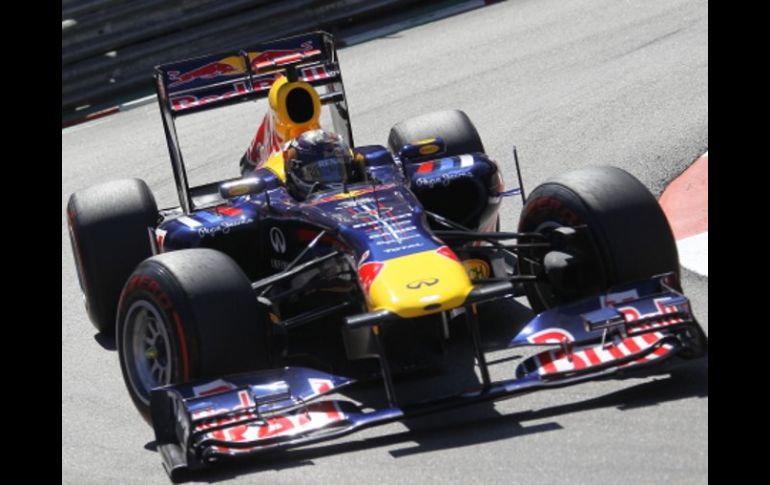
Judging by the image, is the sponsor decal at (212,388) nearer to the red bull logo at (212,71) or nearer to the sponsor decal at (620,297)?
the sponsor decal at (620,297)

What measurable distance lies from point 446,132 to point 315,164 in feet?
5.92

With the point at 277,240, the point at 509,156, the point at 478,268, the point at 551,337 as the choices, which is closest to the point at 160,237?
the point at 277,240

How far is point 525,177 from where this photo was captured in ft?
41.5

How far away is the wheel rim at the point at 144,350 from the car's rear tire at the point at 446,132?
10.5ft

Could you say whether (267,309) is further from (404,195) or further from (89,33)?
(89,33)

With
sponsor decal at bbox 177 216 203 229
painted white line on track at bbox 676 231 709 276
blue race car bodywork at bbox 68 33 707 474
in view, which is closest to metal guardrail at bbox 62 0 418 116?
blue race car bodywork at bbox 68 33 707 474

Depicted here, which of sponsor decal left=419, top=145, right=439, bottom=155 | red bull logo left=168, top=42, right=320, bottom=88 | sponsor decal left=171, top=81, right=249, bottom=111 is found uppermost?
red bull logo left=168, top=42, right=320, bottom=88

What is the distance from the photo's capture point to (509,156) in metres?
13.4

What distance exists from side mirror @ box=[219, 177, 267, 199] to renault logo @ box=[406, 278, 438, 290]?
175 centimetres

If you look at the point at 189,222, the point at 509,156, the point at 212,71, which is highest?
the point at 212,71

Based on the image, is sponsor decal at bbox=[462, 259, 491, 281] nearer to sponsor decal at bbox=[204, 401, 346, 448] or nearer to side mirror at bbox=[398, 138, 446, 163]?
side mirror at bbox=[398, 138, 446, 163]

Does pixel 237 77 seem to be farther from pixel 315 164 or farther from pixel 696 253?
pixel 696 253

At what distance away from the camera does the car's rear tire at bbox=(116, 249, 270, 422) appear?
25.5ft

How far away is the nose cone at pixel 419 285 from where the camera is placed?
7.67 m
